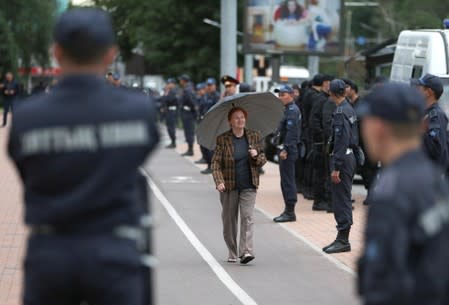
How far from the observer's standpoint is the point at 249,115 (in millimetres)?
13711

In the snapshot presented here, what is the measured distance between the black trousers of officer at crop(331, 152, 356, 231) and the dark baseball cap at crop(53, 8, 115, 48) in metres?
8.82

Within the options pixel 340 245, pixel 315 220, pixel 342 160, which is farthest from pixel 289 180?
pixel 342 160

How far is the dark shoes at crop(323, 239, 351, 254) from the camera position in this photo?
14094 millimetres

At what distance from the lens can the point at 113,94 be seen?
5207 mm

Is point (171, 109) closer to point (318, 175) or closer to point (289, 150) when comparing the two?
point (318, 175)

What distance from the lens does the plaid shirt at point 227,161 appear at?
13.0 m

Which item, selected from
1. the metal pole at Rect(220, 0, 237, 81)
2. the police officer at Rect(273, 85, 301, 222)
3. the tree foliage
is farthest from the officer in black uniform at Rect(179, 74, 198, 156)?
the tree foliage

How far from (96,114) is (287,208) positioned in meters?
12.6

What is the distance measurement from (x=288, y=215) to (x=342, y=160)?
3974 millimetres

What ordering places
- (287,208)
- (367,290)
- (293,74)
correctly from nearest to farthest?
(367,290)
(287,208)
(293,74)

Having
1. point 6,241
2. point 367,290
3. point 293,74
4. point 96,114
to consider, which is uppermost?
point 96,114

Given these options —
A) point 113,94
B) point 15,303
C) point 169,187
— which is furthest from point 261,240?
point 113,94

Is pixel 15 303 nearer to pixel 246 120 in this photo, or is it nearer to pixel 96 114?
pixel 246 120

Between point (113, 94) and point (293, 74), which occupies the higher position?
point (113, 94)
